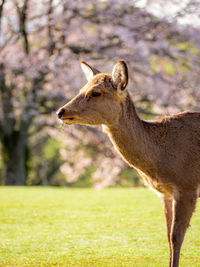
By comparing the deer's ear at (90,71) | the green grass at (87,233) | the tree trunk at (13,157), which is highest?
the deer's ear at (90,71)

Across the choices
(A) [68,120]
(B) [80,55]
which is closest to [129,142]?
(A) [68,120]

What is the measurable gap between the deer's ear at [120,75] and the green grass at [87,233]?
188 centimetres

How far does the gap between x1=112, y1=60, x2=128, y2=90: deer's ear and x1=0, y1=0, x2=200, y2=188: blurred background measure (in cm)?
1151

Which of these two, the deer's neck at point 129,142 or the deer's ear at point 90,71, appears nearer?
the deer's neck at point 129,142

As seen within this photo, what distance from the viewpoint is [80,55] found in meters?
17.9

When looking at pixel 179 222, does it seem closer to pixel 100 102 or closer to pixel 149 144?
pixel 149 144

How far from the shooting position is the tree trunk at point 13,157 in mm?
19938

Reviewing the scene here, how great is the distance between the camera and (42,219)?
27.0ft

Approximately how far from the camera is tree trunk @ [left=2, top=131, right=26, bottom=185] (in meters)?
19.9

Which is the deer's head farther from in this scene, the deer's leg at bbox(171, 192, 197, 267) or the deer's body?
the deer's leg at bbox(171, 192, 197, 267)

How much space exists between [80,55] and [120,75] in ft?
42.6

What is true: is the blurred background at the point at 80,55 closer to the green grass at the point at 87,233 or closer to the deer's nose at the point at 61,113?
the green grass at the point at 87,233

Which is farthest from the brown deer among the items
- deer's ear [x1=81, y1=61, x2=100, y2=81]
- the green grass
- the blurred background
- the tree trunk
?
the tree trunk

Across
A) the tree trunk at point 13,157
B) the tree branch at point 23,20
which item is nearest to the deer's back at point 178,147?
the tree branch at point 23,20
